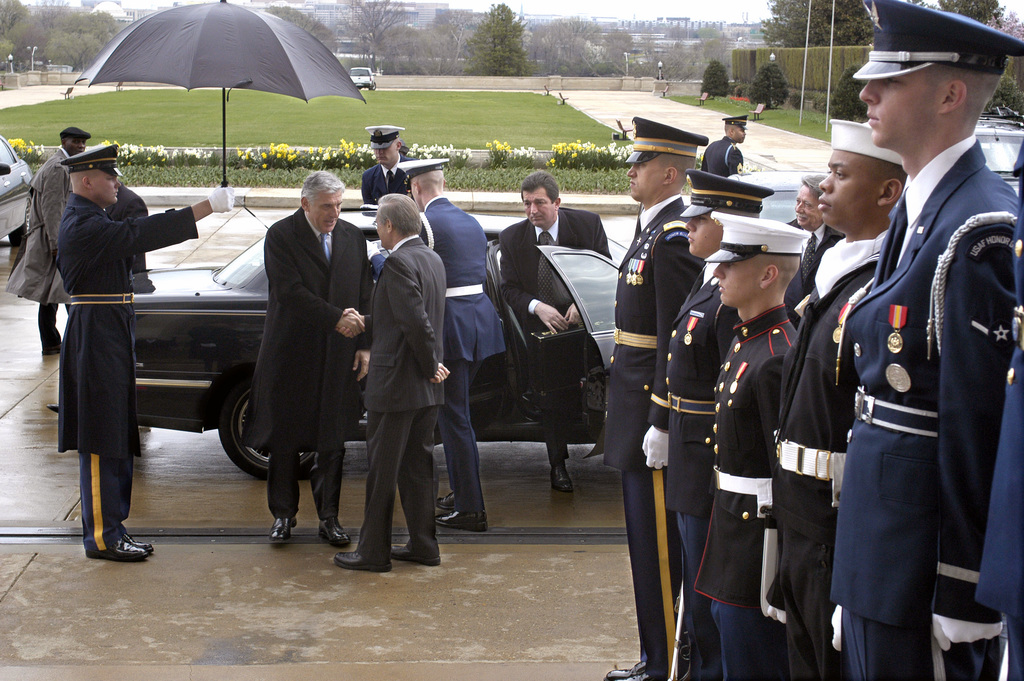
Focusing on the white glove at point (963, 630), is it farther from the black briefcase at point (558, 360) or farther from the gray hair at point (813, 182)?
the black briefcase at point (558, 360)

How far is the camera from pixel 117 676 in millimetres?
4070

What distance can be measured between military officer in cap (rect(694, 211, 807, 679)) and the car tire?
12.1ft

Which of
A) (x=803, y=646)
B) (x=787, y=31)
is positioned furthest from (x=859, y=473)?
(x=787, y=31)

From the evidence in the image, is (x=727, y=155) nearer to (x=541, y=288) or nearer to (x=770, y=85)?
(x=541, y=288)

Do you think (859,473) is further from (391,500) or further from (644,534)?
(391,500)

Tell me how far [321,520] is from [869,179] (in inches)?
145

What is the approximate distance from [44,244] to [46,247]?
4 cm

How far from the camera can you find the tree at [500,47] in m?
74.6

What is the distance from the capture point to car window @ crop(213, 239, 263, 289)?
6.61 m

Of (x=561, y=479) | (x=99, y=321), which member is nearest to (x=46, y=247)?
(x=99, y=321)

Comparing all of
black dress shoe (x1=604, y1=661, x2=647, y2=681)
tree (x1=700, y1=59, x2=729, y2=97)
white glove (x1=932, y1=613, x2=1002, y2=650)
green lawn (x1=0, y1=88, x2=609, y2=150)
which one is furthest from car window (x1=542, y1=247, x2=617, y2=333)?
tree (x1=700, y1=59, x2=729, y2=97)

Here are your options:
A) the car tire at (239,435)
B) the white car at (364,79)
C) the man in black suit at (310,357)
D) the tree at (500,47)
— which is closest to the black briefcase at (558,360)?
the man in black suit at (310,357)

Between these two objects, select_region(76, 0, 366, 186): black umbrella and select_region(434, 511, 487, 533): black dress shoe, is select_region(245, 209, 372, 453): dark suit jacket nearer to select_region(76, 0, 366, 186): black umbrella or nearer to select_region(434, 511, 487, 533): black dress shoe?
select_region(76, 0, 366, 186): black umbrella

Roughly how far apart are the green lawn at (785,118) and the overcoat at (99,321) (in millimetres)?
25574
